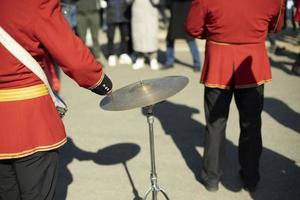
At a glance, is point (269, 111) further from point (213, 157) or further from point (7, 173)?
point (7, 173)

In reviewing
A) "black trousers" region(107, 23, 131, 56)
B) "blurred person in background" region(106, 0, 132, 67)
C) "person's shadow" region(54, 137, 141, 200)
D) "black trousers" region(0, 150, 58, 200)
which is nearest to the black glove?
"black trousers" region(0, 150, 58, 200)

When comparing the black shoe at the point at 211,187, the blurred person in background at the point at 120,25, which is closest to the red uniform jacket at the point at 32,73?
the black shoe at the point at 211,187

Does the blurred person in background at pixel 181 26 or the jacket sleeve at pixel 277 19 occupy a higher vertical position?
the jacket sleeve at pixel 277 19

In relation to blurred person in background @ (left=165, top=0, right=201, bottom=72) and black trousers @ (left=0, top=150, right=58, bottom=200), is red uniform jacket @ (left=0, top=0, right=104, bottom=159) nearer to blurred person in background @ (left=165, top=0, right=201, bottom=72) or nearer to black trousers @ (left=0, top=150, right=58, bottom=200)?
black trousers @ (left=0, top=150, right=58, bottom=200)

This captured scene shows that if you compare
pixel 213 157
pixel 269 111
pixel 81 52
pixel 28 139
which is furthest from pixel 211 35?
pixel 269 111

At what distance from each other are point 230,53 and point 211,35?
0.20 metres

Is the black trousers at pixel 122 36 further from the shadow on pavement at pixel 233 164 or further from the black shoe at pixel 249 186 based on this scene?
the black shoe at pixel 249 186

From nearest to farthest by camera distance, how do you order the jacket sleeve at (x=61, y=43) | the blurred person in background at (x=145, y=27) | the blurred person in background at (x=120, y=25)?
the jacket sleeve at (x=61, y=43) → the blurred person in background at (x=145, y=27) → the blurred person in background at (x=120, y=25)

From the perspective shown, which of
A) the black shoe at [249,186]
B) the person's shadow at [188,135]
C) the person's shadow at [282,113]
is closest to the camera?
the black shoe at [249,186]

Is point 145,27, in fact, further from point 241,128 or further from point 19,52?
point 19,52

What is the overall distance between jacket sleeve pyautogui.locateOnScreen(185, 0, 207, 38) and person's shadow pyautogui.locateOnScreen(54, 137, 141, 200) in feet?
4.81

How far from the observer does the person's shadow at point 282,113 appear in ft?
17.3

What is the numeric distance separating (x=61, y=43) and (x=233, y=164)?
2502 mm

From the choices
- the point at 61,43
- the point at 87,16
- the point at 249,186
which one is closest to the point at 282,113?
the point at 249,186
